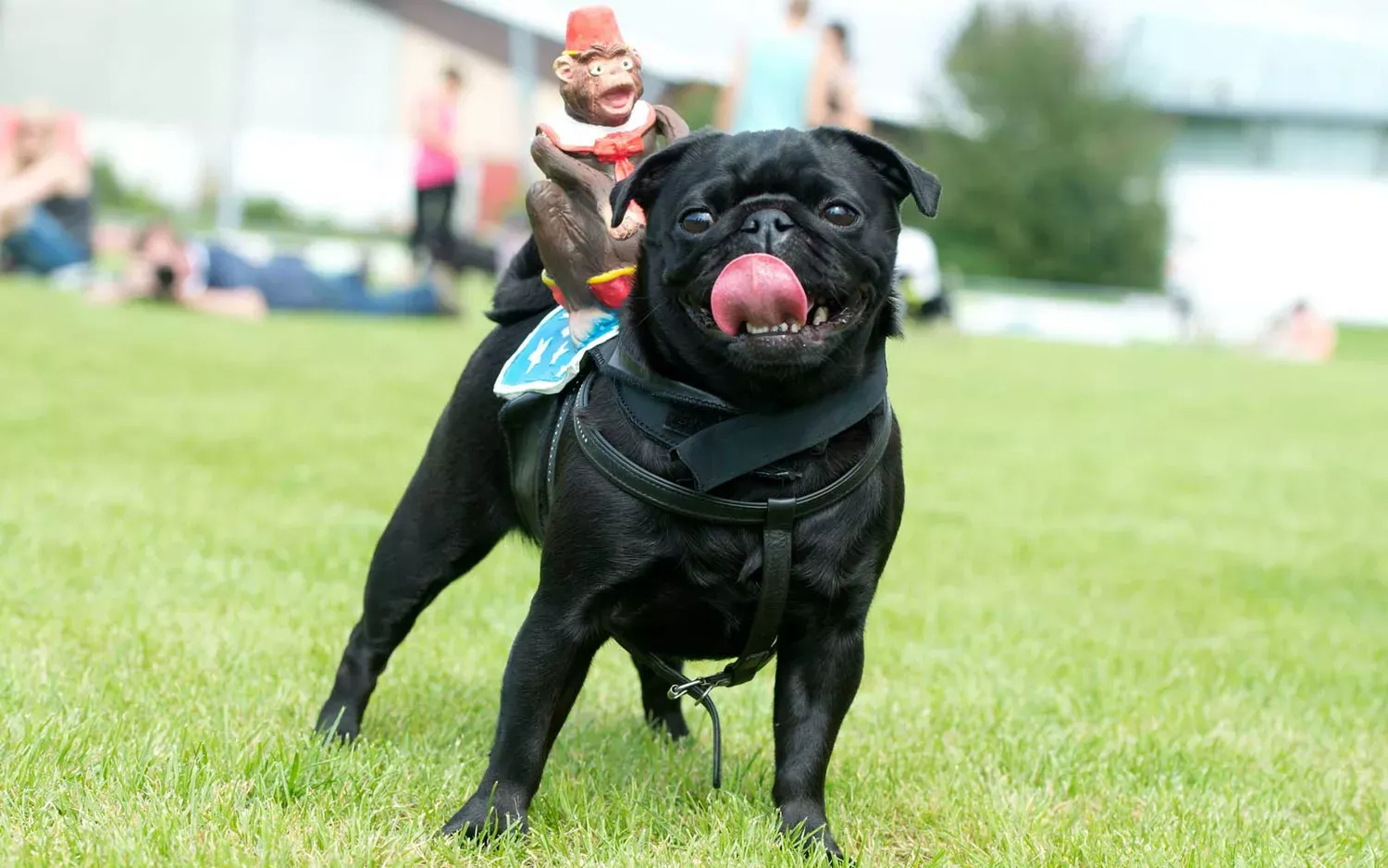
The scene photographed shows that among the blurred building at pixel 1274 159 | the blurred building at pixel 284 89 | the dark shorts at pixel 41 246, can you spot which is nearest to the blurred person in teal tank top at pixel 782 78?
the dark shorts at pixel 41 246

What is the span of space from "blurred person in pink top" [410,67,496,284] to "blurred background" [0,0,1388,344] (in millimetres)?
366

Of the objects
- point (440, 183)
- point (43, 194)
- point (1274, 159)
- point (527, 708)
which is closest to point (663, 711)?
point (527, 708)

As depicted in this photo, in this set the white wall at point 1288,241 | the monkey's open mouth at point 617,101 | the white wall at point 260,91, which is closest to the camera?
the monkey's open mouth at point 617,101

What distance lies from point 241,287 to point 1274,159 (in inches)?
1973

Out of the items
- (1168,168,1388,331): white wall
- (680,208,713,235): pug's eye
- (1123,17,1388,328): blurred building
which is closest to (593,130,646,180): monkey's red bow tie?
(680,208,713,235): pug's eye

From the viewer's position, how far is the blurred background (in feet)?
97.5

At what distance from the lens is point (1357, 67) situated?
60.3m

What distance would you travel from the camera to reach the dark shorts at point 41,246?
1786 cm

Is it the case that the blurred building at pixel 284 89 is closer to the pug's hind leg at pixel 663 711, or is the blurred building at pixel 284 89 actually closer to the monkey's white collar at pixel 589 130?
the pug's hind leg at pixel 663 711

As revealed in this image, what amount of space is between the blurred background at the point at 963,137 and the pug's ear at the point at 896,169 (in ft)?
27.8

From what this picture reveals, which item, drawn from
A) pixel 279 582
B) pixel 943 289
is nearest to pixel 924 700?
pixel 279 582

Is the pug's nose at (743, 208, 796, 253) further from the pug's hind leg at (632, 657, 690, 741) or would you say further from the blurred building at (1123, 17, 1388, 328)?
the blurred building at (1123, 17, 1388, 328)

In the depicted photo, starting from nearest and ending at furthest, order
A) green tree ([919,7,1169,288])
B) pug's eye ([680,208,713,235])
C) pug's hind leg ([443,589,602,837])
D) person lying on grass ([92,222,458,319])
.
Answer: pug's eye ([680,208,713,235]) → pug's hind leg ([443,589,602,837]) → person lying on grass ([92,222,458,319]) → green tree ([919,7,1169,288])

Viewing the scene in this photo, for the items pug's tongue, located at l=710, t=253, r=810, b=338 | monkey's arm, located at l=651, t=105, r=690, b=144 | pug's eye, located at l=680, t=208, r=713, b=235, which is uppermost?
monkey's arm, located at l=651, t=105, r=690, b=144
